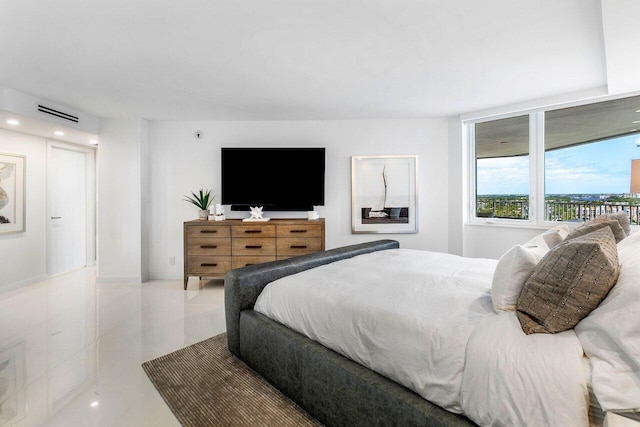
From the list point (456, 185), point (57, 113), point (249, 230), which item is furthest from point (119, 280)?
point (456, 185)

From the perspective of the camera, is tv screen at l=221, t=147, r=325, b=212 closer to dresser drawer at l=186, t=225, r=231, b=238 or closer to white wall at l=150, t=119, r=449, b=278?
white wall at l=150, t=119, r=449, b=278

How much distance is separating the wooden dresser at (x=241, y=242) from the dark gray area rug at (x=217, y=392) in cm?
172

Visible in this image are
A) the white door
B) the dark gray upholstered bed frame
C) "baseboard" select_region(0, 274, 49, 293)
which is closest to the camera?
the dark gray upholstered bed frame

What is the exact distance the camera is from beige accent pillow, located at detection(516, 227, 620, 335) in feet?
3.59

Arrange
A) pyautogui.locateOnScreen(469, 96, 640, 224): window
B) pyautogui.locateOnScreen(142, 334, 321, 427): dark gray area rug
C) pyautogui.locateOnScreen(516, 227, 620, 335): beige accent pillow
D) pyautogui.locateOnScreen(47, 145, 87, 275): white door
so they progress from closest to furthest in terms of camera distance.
A: pyautogui.locateOnScreen(516, 227, 620, 335): beige accent pillow, pyautogui.locateOnScreen(142, 334, 321, 427): dark gray area rug, pyautogui.locateOnScreen(469, 96, 640, 224): window, pyautogui.locateOnScreen(47, 145, 87, 275): white door

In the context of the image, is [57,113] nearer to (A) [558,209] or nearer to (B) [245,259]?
(B) [245,259]

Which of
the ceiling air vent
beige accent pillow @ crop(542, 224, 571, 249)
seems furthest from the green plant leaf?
beige accent pillow @ crop(542, 224, 571, 249)

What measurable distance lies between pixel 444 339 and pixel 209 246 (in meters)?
3.44

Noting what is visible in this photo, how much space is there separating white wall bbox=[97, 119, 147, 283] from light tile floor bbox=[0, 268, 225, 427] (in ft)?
0.93

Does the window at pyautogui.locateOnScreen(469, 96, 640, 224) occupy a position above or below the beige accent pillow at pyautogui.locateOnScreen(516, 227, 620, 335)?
above

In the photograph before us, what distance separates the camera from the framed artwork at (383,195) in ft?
14.8

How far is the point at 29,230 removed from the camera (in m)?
4.39

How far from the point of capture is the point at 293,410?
67.0 inches

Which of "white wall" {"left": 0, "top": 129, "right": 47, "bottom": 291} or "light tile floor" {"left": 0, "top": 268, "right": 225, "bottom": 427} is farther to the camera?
"white wall" {"left": 0, "top": 129, "right": 47, "bottom": 291}
